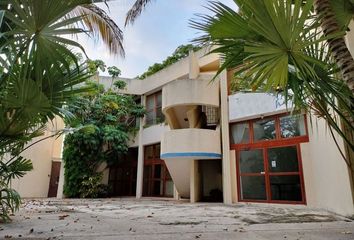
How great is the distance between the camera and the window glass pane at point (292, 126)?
866 centimetres

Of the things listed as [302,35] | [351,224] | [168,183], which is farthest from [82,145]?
[302,35]

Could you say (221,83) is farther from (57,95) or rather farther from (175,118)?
(57,95)

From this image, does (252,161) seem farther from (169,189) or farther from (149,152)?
(149,152)

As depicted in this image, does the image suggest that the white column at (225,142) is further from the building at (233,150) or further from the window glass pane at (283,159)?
the window glass pane at (283,159)

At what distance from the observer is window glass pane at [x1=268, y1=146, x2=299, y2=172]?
862 centimetres

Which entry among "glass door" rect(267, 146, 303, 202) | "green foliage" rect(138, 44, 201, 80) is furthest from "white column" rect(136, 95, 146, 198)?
"glass door" rect(267, 146, 303, 202)

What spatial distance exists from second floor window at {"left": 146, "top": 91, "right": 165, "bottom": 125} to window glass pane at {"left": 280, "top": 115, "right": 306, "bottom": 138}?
6433 mm

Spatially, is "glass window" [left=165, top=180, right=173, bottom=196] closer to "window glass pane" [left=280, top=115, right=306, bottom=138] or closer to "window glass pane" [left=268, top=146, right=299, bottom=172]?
"window glass pane" [left=268, top=146, right=299, bottom=172]

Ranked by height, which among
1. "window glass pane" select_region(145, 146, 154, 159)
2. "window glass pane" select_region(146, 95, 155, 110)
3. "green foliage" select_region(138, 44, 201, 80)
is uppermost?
"green foliage" select_region(138, 44, 201, 80)

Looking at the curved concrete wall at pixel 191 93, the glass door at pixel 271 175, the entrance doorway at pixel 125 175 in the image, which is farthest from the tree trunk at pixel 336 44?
the entrance doorway at pixel 125 175

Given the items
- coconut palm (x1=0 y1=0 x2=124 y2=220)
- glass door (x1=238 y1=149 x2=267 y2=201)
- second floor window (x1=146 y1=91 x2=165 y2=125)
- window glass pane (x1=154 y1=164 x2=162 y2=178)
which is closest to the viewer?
coconut palm (x1=0 y1=0 x2=124 y2=220)

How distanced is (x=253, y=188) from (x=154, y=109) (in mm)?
7042

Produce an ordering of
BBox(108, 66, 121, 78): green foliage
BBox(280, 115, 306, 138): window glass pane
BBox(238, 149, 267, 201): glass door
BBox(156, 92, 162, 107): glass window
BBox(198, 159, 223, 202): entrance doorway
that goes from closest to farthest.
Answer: BBox(280, 115, 306, 138): window glass pane < BBox(238, 149, 267, 201): glass door < BBox(198, 159, 223, 202): entrance doorway < BBox(156, 92, 162, 107): glass window < BBox(108, 66, 121, 78): green foliage

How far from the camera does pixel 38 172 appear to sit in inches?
556
